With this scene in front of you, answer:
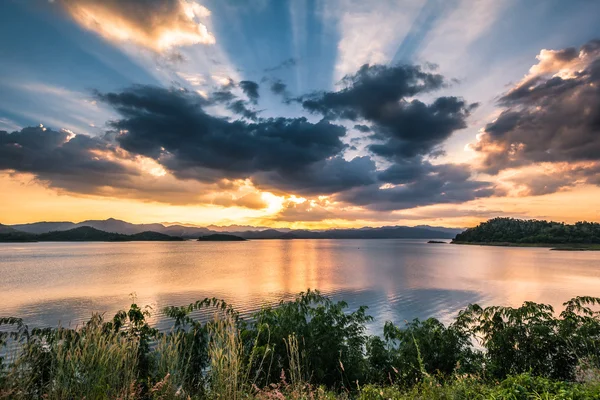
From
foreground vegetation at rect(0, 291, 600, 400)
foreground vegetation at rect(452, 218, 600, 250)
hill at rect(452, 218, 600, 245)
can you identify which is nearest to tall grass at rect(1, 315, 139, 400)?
foreground vegetation at rect(0, 291, 600, 400)

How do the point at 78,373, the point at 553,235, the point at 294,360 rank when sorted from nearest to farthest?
the point at 78,373 → the point at 294,360 → the point at 553,235

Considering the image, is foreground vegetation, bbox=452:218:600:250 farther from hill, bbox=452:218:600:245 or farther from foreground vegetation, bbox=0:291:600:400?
foreground vegetation, bbox=0:291:600:400

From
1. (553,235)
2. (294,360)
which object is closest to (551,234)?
(553,235)

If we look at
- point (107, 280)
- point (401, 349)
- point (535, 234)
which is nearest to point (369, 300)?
point (401, 349)

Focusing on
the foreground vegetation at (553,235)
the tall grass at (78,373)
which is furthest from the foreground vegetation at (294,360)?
the foreground vegetation at (553,235)

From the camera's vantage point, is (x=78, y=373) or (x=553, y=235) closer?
(x=78, y=373)

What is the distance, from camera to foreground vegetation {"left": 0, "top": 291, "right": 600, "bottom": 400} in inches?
214

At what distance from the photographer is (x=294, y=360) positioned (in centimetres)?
728

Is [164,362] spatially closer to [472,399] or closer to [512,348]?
[472,399]

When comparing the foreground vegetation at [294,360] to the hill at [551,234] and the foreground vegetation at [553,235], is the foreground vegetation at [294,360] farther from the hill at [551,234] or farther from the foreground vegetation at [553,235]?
the hill at [551,234]

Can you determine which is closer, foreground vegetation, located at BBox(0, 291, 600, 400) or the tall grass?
the tall grass

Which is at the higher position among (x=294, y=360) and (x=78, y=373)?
(x=78, y=373)

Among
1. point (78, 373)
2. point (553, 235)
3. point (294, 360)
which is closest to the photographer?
point (78, 373)

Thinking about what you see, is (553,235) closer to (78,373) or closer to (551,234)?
(551,234)
